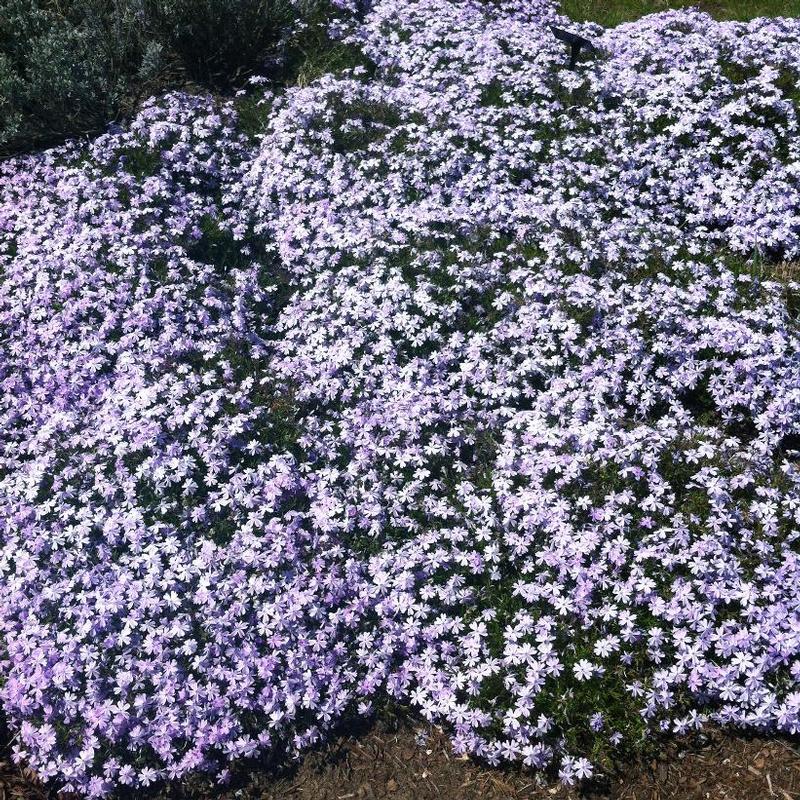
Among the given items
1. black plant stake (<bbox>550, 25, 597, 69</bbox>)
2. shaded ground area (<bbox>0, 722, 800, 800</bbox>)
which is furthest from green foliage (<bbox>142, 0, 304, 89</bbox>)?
shaded ground area (<bbox>0, 722, 800, 800</bbox>)

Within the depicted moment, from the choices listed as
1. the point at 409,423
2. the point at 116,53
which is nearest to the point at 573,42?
the point at 409,423

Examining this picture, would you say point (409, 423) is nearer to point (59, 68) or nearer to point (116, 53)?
point (59, 68)

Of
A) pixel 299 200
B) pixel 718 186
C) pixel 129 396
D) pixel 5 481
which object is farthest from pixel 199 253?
pixel 718 186

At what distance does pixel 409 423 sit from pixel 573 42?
16.2 ft

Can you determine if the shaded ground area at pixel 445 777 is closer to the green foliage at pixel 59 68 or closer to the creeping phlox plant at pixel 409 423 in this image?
the creeping phlox plant at pixel 409 423

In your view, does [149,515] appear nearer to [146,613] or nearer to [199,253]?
[146,613]

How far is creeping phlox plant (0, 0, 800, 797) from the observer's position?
5121 millimetres

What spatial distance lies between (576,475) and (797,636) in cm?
164

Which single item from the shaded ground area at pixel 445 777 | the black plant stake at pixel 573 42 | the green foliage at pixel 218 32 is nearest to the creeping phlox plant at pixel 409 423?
the shaded ground area at pixel 445 777

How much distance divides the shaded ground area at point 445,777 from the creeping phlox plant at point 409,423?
0.19 metres

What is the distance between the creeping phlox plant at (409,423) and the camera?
5.12m

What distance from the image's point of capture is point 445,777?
515cm

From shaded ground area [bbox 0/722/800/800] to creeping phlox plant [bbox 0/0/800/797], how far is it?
0.64 feet

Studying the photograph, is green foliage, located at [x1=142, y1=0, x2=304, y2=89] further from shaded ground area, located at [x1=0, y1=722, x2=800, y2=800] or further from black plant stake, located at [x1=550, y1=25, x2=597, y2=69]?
shaded ground area, located at [x1=0, y1=722, x2=800, y2=800]
